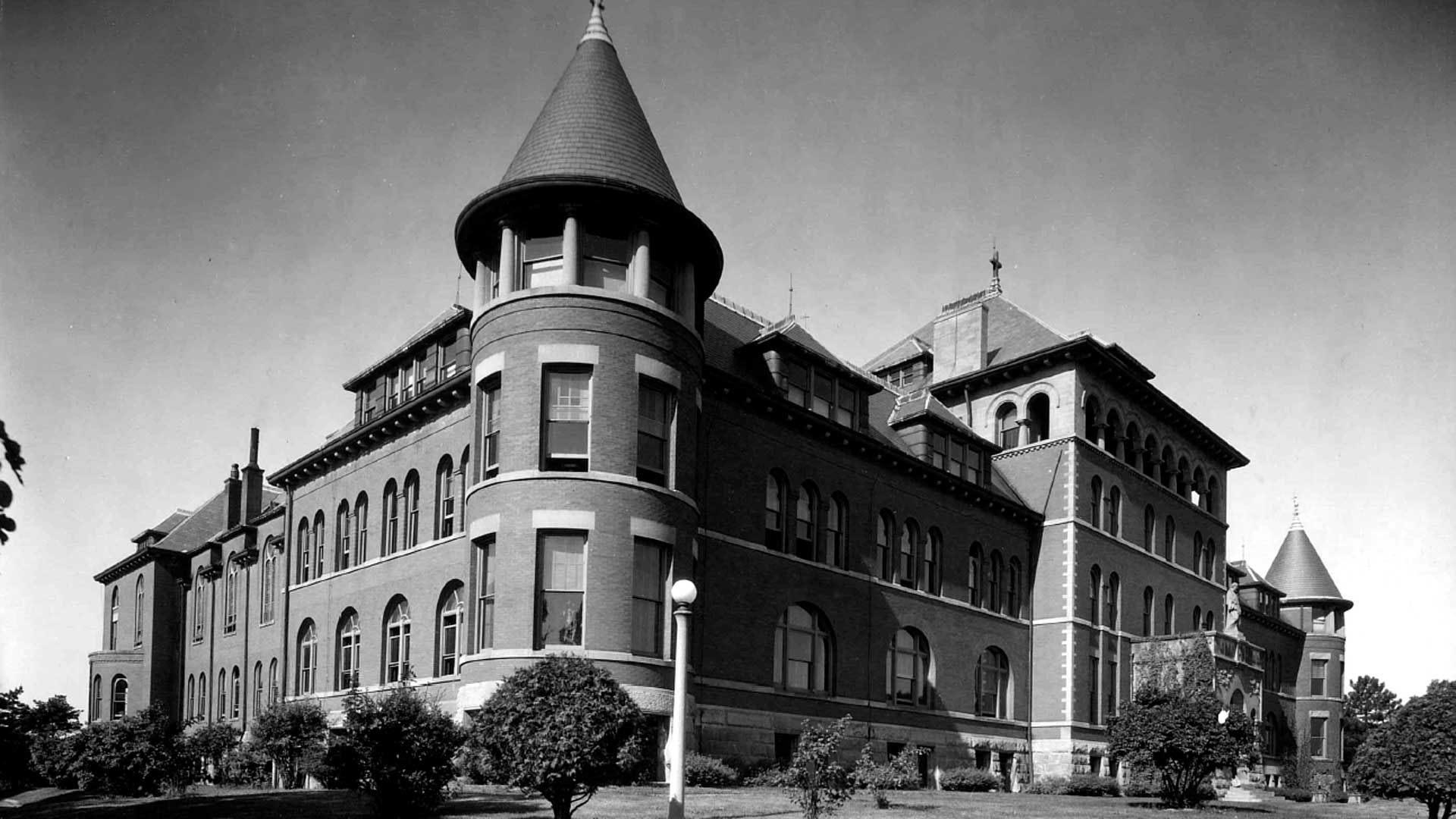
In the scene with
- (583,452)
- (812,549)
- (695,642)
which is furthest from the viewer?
(812,549)

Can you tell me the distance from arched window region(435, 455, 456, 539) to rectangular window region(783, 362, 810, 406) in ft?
34.4

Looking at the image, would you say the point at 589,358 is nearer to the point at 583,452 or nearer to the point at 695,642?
the point at 583,452

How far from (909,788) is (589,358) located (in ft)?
59.3

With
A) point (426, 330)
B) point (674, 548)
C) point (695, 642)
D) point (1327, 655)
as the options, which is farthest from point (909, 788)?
point (1327, 655)

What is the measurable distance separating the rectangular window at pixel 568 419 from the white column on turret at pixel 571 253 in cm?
225

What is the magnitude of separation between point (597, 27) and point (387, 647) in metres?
19.6

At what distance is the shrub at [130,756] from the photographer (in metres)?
29.6

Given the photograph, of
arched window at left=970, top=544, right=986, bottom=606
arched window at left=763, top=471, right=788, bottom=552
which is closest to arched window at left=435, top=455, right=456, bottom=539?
arched window at left=763, top=471, right=788, bottom=552

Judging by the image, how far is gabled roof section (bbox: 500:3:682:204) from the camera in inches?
1159

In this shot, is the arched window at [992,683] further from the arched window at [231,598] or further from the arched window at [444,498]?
the arched window at [231,598]

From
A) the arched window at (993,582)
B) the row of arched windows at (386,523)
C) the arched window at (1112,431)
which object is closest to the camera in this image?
the row of arched windows at (386,523)

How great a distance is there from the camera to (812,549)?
3819cm

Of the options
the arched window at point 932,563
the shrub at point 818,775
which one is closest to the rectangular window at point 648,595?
the shrub at point 818,775

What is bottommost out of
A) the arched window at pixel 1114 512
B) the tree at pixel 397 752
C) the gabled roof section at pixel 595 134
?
the tree at pixel 397 752
